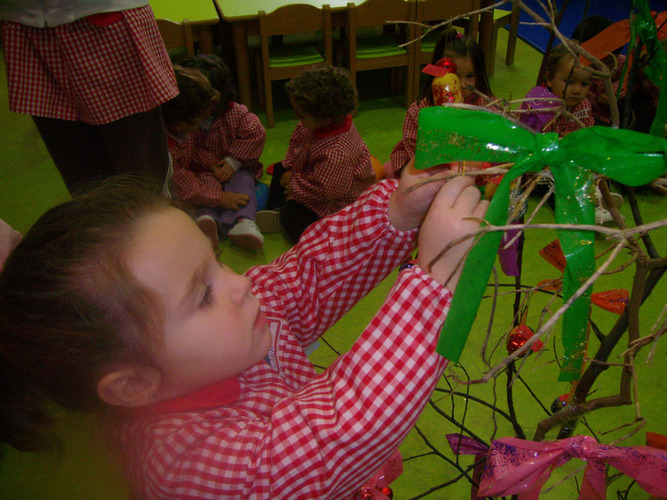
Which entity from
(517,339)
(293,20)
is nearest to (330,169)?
(293,20)

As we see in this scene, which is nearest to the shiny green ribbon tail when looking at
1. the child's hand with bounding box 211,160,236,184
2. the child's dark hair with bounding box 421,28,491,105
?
the child's dark hair with bounding box 421,28,491,105

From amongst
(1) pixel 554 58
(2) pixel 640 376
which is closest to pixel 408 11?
→ (1) pixel 554 58

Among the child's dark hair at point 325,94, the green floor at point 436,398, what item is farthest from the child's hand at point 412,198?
the child's dark hair at point 325,94

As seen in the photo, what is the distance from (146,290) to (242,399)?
0.74 ft

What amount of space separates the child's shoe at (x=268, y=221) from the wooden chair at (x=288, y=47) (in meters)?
0.88

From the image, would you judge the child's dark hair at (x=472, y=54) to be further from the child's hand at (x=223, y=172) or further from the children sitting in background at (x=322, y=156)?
the child's hand at (x=223, y=172)

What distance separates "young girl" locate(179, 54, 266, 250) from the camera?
2068mm

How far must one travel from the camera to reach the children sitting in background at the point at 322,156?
191 cm

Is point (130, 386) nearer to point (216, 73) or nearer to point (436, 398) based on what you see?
point (436, 398)

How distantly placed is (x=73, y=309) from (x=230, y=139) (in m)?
1.71

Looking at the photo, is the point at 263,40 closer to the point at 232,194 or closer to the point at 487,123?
the point at 232,194

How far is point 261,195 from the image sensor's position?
228cm

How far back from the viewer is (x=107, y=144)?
145 cm

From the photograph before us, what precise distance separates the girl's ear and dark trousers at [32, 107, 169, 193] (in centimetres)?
94
